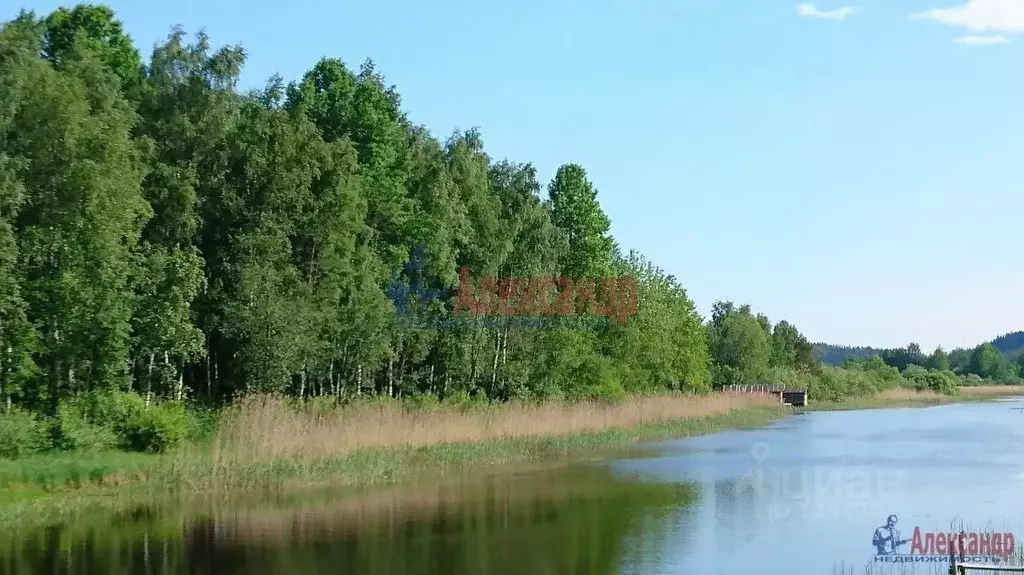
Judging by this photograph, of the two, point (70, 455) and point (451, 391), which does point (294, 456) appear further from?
point (451, 391)

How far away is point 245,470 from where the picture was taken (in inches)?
877

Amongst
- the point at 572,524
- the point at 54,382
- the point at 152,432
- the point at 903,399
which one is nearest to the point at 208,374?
the point at 54,382

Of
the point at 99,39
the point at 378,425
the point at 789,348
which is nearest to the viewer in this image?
the point at 378,425

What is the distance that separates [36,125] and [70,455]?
8.62 metres

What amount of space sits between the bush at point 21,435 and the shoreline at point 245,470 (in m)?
0.50

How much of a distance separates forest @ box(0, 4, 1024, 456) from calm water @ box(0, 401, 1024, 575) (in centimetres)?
565

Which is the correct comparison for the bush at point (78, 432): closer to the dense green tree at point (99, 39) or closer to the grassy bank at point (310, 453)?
the grassy bank at point (310, 453)

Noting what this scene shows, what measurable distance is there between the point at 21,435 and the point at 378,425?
29.6 ft

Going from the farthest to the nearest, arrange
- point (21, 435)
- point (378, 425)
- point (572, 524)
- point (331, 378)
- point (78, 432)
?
point (331, 378)
point (378, 425)
point (78, 432)
point (21, 435)
point (572, 524)

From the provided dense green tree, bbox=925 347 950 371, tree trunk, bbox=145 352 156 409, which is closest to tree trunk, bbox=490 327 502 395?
tree trunk, bbox=145 352 156 409

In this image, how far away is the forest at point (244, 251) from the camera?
24.1 meters

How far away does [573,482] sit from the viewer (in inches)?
985

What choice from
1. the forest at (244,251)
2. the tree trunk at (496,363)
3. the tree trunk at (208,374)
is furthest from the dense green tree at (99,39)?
the tree trunk at (496,363)

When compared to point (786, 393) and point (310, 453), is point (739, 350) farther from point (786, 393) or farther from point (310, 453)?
point (310, 453)
